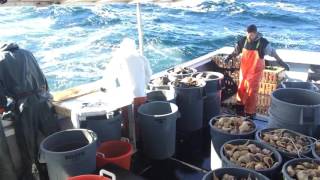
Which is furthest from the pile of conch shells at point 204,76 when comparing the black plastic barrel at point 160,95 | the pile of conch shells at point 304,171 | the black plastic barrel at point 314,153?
the pile of conch shells at point 304,171

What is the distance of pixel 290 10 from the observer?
676 inches

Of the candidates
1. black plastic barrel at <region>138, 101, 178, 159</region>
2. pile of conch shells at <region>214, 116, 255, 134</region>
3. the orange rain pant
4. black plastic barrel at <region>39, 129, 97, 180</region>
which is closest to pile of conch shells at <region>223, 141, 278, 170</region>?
pile of conch shells at <region>214, 116, 255, 134</region>

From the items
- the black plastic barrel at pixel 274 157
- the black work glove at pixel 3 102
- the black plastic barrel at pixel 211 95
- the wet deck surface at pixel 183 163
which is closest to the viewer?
the black plastic barrel at pixel 274 157

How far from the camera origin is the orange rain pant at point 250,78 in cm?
473

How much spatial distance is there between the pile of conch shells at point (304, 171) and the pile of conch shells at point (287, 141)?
228 mm

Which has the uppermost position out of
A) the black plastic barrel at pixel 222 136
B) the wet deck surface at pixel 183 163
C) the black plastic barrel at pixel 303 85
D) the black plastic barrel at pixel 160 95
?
the black plastic barrel at pixel 303 85

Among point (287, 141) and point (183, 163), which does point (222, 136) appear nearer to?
point (287, 141)

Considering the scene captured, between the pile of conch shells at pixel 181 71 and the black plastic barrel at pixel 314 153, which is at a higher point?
the pile of conch shells at pixel 181 71

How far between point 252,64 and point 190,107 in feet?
4.03

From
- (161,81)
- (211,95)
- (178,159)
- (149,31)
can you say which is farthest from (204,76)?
(149,31)

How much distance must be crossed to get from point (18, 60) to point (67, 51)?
8.61 metres

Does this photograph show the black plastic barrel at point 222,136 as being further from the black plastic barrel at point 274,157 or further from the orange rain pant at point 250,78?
the orange rain pant at point 250,78

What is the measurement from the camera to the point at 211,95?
4461mm

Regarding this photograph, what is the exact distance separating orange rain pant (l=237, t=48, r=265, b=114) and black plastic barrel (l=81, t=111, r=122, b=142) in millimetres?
2222
